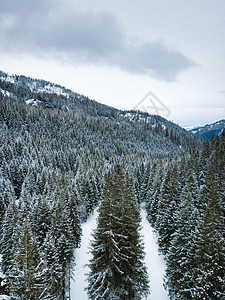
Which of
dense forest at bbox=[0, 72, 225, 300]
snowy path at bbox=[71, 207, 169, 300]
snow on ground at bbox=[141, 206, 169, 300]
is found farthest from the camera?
snowy path at bbox=[71, 207, 169, 300]

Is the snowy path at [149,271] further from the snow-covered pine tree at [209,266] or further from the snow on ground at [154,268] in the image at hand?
the snow-covered pine tree at [209,266]

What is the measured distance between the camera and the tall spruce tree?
37.5ft

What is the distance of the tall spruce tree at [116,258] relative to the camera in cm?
1144

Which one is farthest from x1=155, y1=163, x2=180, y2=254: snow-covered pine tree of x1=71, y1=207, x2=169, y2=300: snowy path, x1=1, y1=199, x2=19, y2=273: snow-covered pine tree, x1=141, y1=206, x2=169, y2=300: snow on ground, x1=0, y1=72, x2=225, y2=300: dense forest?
x1=1, y1=199, x2=19, y2=273: snow-covered pine tree

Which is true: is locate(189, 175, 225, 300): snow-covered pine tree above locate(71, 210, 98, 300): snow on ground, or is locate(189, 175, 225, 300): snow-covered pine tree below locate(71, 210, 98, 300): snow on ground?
above

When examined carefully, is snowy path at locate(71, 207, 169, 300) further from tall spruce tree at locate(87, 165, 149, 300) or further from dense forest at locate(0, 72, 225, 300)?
tall spruce tree at locate(87, 165, 149, 300)

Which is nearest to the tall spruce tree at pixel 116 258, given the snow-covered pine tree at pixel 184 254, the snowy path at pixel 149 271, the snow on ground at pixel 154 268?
the snowy path at pixel 149 271

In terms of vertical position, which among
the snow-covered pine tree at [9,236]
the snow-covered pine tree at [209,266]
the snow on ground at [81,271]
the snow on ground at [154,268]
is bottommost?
the snow on ground at [81,271]

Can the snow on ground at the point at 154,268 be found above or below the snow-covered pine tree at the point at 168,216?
below

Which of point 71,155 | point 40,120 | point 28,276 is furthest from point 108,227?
point 40,120

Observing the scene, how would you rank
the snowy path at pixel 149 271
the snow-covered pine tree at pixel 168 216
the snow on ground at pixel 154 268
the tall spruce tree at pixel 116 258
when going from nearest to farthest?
the tall spruce tree at pixel 116 258, the snow on ground at pixel 154 268, the snowy path at pixel 149 271, the snow-covered pine tree at pixel 168 216

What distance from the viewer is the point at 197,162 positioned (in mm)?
38375

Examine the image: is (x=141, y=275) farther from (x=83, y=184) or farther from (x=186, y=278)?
(x=83, y=184)

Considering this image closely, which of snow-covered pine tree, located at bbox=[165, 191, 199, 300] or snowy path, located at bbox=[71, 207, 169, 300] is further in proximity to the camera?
snowy path, located at bbox=[71, 207, 169, 300]
